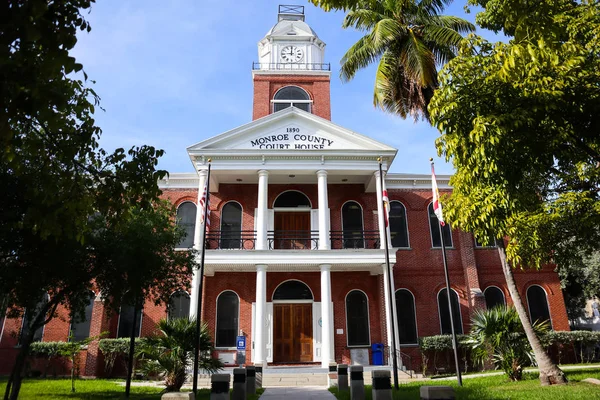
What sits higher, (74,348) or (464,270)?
(464,270)

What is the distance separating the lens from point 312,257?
19703 mm

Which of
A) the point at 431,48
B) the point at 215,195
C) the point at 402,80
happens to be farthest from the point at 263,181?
the point at 431,48

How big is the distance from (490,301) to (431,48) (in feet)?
42.2

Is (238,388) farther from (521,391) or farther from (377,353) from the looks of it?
(377,353)

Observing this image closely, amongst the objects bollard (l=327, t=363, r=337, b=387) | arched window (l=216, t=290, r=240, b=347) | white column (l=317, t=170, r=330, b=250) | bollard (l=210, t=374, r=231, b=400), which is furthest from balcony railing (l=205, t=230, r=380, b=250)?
bollard (l=210, t=374, r=231, b=400)

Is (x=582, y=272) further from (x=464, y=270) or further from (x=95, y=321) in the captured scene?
(x=95, y=321)

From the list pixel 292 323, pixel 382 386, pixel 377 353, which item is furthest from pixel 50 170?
pixel 377 353

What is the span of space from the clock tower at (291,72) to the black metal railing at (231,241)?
7740 millimetres

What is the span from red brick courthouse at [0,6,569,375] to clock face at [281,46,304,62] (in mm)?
7861

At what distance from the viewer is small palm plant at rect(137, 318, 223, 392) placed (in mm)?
13352

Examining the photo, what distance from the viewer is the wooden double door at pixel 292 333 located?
20969 mm

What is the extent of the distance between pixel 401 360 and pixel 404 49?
13.1m

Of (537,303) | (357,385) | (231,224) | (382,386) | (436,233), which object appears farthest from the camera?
(436,233)

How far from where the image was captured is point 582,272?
89.6 feet
